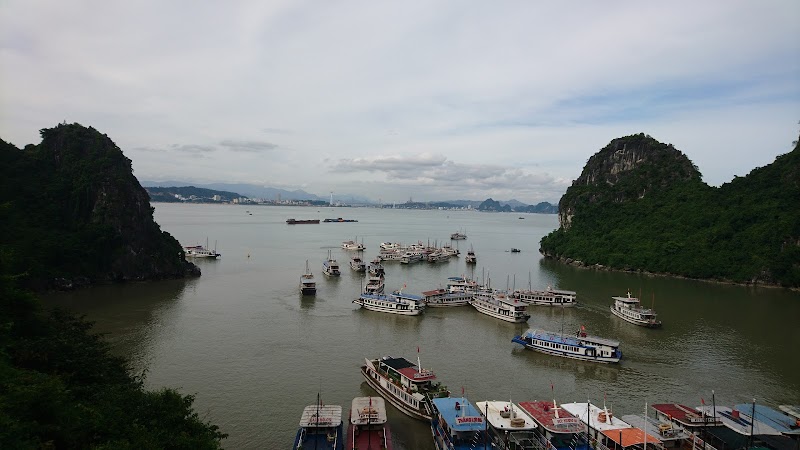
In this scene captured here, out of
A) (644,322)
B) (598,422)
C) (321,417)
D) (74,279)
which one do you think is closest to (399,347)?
(321,417)

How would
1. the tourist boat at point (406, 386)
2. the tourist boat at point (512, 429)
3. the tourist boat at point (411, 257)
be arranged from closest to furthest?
1. the tourist boat at point (512, 429)
2. the tourist boat at point (406, 386)
3. the tourist boat at point (411, 257)

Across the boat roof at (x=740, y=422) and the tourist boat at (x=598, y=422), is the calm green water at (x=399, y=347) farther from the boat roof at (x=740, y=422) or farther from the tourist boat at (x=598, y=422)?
the tourist boat at (x=598, y=422)

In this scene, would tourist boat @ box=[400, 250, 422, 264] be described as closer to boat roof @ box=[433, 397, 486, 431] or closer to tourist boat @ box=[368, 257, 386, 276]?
tourist boat @ box=[368, 257, 386, 276]

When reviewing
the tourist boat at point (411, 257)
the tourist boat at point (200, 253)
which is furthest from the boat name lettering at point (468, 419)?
the tourist boat at point (200, 253)

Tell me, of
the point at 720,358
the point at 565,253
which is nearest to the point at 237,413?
the point at 720,358

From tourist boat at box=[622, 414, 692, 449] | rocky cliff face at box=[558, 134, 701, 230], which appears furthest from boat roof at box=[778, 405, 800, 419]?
rocky cliff face at box=[558, 134, 701, 230]
